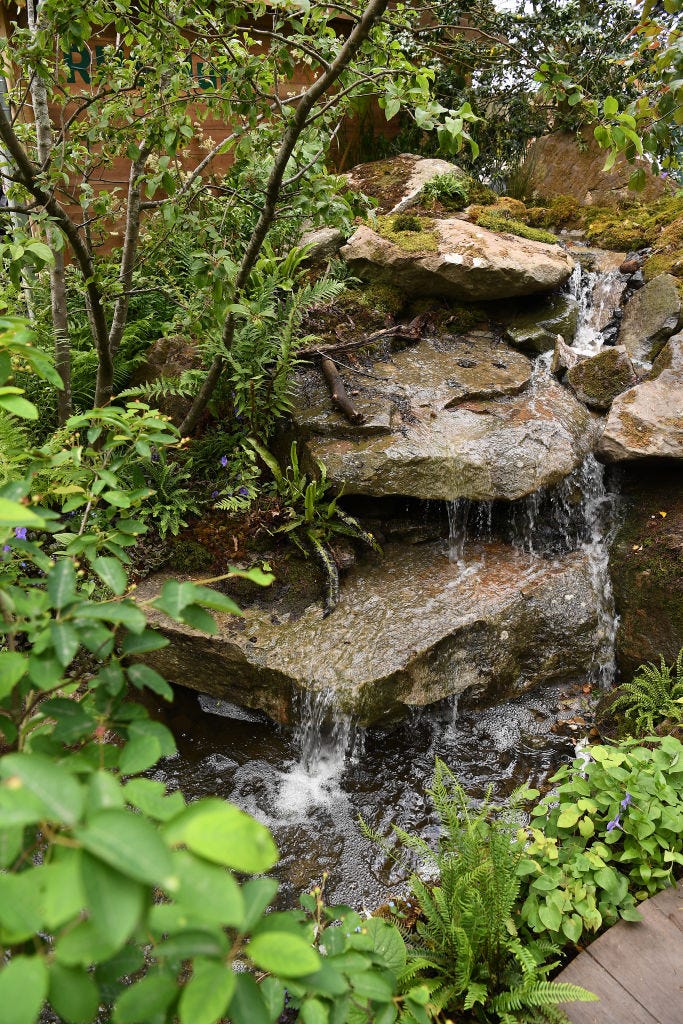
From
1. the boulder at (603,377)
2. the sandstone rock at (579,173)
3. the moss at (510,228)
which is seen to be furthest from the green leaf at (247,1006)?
the sandstone rock at (579,173)

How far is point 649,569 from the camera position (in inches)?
187

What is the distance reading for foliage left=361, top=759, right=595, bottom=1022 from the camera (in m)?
2.14

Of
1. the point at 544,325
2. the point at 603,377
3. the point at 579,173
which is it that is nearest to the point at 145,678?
the point at 603,377

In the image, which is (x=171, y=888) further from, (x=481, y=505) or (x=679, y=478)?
(x=679, y=478)

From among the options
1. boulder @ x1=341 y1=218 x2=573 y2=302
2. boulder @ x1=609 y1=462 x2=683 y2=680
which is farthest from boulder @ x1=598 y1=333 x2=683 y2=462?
boulder @ x1=341 y1=218 x2=573 y2=302

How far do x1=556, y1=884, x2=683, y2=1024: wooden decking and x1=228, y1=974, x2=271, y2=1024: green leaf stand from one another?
1.95 m

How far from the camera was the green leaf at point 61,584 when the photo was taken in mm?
1118

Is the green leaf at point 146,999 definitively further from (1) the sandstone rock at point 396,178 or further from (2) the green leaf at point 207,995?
(1) the sandstone rock at point 396,178

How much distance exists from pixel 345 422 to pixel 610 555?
2392 millimetres

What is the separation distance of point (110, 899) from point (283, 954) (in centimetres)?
27

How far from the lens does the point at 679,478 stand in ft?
16.9

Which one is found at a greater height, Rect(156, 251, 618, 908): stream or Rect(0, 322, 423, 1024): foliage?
Rect(0, 322, 423, 1024): foliage

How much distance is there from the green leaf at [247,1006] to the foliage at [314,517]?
3.71 m

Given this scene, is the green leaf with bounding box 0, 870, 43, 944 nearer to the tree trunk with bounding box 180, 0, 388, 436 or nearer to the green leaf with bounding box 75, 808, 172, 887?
the green leaf with bounding box 75, 808, 172, 887
